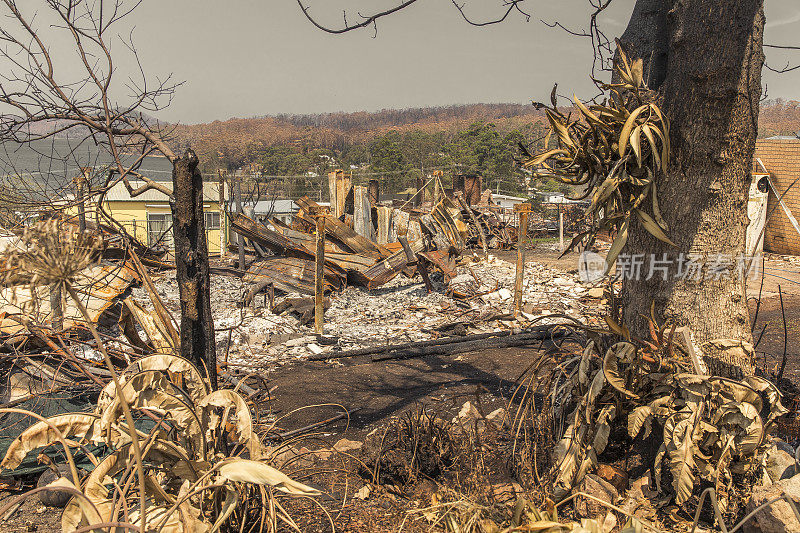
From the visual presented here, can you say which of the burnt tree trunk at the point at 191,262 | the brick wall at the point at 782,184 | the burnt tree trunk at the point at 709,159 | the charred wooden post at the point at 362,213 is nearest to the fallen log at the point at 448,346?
the burnt tree trunk at the point at 709,159

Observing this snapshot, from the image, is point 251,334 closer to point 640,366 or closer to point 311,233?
point 311,233

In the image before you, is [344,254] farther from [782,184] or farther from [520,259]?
[782,184]

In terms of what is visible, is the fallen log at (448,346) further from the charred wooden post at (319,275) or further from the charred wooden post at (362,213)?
the charred wooden post at (362,213)

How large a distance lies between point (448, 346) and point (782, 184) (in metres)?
13.4

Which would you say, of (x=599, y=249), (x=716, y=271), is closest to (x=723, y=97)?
(x=716, y=271)

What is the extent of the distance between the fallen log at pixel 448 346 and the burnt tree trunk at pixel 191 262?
345cm

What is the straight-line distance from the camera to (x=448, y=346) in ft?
21.5

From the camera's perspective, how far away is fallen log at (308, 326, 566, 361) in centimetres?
636

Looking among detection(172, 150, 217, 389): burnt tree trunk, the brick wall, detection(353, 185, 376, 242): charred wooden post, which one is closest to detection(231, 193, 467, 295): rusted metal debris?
detection(353, 185, 376, 242): charred wooden post

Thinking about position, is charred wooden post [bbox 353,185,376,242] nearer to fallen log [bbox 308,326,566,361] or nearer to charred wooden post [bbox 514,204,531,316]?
charred wooden post [bbox 514,204,531,316]

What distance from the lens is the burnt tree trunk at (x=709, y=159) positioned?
9.09ft

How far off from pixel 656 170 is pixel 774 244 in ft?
49.7

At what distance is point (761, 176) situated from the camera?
1405 cm

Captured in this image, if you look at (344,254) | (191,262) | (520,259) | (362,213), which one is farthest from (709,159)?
(362,213)
